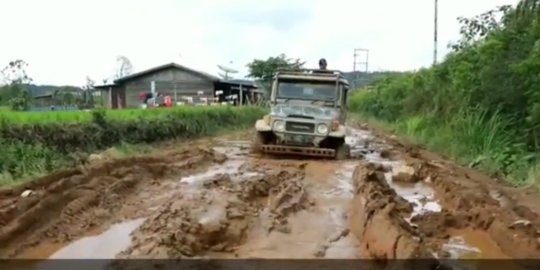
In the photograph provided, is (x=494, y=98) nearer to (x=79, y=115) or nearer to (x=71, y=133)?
(x=71, y=133)

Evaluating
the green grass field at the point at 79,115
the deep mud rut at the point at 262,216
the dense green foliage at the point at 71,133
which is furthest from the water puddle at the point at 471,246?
the green grass field at the point at 79,115

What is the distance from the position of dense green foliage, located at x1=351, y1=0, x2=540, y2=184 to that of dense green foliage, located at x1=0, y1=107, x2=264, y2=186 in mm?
8059

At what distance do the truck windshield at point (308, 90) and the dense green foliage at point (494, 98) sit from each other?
11.3ft

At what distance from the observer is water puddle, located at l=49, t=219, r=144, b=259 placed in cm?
638

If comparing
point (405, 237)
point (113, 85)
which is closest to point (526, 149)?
point (405, 237)

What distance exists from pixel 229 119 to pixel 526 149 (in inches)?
672

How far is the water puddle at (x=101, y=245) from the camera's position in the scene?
6.38m

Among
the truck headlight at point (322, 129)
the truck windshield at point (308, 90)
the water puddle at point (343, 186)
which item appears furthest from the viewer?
the truck windshield at point (308, 90)

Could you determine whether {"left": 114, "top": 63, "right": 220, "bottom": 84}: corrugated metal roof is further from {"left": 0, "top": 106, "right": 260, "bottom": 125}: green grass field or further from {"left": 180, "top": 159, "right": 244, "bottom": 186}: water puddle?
{"left": 180, "top": 159, "right": 244, "bottom": 186}: water puddle

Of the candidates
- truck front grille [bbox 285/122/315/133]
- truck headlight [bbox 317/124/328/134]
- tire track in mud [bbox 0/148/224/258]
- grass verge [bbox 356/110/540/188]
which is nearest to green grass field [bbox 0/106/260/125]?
tire track in mud [bbox 0/148/224/258]

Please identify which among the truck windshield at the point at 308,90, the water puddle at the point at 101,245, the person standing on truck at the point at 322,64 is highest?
the person standing on truck at the point at 322,64

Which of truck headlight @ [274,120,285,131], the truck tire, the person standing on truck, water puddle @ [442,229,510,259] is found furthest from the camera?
the person standing on truck

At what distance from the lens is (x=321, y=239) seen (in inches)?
278

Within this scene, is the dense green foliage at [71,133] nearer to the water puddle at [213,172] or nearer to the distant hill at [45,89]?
the water puddle at [213,172]
